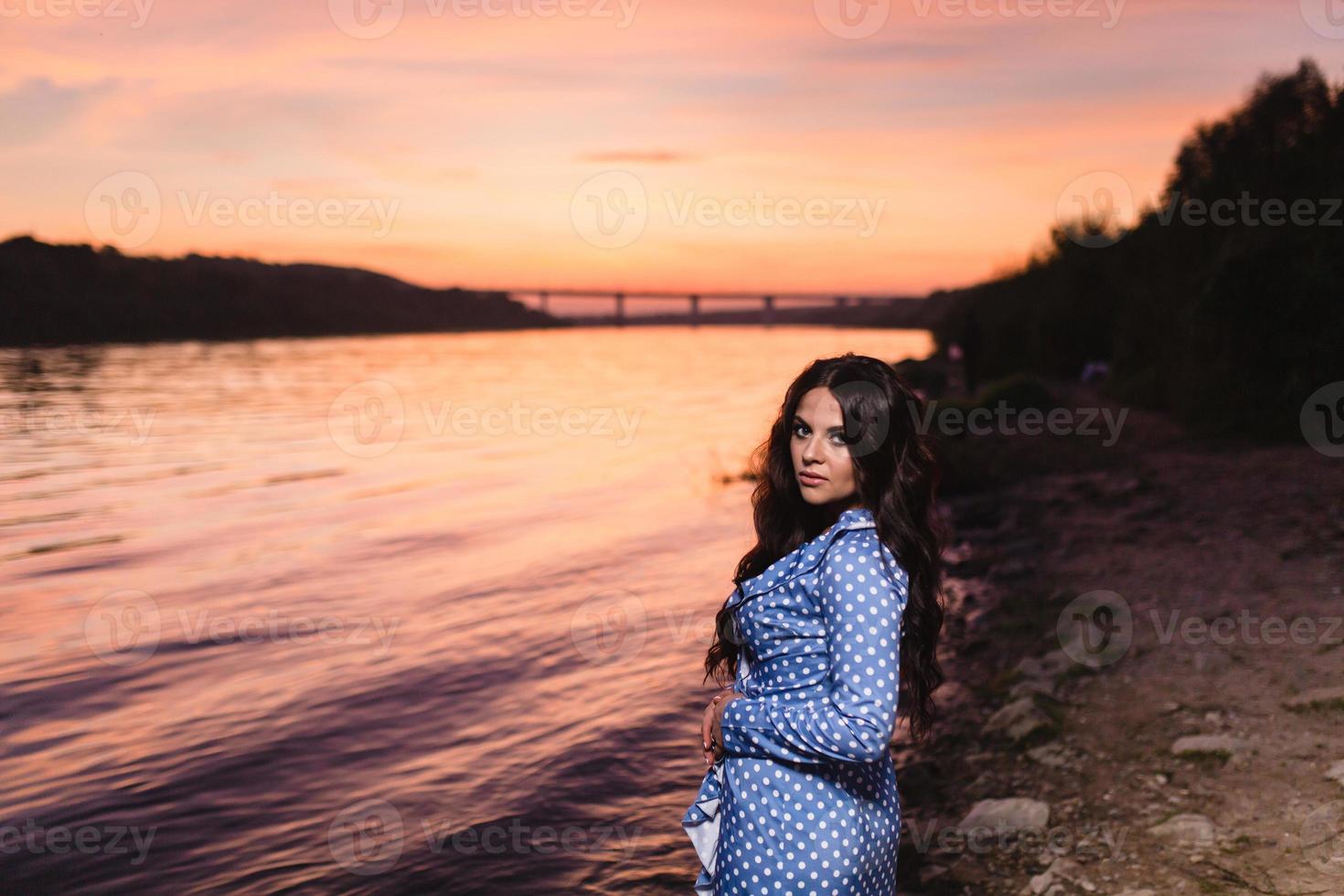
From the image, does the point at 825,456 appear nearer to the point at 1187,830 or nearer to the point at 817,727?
the point at 817,727

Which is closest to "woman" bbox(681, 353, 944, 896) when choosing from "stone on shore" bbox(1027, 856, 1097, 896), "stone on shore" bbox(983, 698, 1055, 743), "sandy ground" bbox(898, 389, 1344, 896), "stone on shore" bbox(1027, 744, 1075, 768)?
"stone on shore" bbox(1027, 856, 1097, 896)

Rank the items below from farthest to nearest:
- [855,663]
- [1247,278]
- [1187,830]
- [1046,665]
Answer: [1247,278] < [1046,665] < [1187,830] < [855,663]

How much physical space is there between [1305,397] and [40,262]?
76.1 metres

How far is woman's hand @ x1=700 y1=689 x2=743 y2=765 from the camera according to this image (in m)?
2.54

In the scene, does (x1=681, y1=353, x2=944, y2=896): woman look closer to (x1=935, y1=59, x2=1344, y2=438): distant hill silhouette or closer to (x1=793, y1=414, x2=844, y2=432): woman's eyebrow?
(x1=793, y1=414, x2=844, y2=432): woman's eyebrow

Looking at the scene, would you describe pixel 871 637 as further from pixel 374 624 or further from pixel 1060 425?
pixel 1060 425

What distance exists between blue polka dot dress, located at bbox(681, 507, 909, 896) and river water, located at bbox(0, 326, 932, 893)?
2501 millimetres

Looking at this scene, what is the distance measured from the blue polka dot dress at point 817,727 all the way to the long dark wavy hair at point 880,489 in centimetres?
9

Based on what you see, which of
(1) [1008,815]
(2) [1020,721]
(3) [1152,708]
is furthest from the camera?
(2) [1020,721]

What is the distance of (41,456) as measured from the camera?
17.5 metres

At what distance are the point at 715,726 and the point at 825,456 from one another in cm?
71

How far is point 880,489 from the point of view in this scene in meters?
2.46

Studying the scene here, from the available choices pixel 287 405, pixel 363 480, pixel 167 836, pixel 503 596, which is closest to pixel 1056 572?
pixel 503 596

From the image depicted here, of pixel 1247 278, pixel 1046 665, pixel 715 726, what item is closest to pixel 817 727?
pixel 715 726
